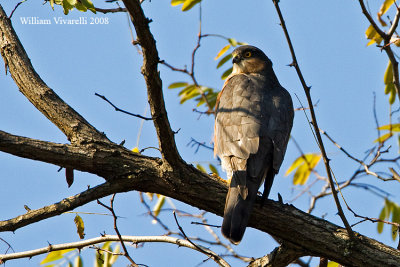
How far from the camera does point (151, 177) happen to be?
13.4 ft

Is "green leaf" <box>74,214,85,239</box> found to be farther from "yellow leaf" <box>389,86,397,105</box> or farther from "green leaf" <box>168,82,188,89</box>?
"yellow leaf" <box>389,86,397,105</box>

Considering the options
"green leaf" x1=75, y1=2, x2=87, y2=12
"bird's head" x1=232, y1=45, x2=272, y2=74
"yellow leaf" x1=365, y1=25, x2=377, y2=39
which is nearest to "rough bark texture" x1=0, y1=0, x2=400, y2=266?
"green leaf" x1=75, y1=2, x2=87, y2=12

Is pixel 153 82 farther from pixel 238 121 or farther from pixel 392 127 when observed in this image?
pixel 392 127

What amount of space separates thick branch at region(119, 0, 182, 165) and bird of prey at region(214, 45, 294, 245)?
64 cm

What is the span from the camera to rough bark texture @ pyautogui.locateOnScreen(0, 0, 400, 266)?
148 inches

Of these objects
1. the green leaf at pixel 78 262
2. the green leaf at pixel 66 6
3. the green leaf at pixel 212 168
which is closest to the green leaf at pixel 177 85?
the green leaf at pixel 212 168

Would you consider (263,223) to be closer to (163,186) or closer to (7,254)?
(163,186)

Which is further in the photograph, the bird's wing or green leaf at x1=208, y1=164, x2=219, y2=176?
green leaf at x1=208, y1=164, x2=219, y2=176

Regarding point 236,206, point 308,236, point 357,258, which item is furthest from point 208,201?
point 357,258

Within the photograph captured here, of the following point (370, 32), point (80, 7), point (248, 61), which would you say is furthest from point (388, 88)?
point (80, 7)

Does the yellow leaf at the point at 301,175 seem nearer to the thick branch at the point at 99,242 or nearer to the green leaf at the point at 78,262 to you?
the thick branch at the point at 99,242

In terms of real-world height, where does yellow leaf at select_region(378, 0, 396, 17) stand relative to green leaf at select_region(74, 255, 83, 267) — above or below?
above

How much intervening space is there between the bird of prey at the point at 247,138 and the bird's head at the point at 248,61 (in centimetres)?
74

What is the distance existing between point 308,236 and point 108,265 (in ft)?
6.86
